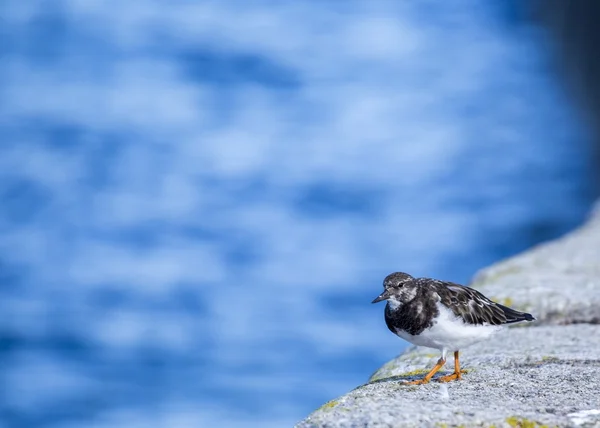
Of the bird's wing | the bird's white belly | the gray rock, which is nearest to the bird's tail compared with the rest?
the bird's wing

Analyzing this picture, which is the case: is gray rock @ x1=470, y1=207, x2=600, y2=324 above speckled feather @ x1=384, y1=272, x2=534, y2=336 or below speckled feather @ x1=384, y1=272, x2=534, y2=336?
above

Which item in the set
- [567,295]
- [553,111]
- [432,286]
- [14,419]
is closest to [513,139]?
[553,111]

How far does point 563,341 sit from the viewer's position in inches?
256

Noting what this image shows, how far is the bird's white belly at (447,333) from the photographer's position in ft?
17.7

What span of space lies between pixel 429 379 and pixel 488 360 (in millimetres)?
873

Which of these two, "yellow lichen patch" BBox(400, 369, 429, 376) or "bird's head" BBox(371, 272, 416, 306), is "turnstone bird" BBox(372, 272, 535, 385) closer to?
"bird's head" BBox(371, 272, 416, 306)

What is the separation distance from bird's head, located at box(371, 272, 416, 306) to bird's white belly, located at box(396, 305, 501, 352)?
0.59 ft

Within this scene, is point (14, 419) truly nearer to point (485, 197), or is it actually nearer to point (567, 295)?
point (567, 295)

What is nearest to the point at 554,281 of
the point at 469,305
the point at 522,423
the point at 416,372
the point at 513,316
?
the point at 513,316

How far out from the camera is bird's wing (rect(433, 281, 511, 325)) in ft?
18.1

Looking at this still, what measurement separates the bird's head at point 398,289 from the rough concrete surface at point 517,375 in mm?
487

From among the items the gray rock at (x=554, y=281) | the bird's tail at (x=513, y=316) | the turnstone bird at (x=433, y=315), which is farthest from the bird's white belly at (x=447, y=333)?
the gray rock at (x=554, y=281)

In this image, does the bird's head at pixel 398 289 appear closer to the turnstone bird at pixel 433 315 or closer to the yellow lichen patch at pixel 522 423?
the turnstone bird at pixel 433 315

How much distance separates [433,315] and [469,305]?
0.29m
